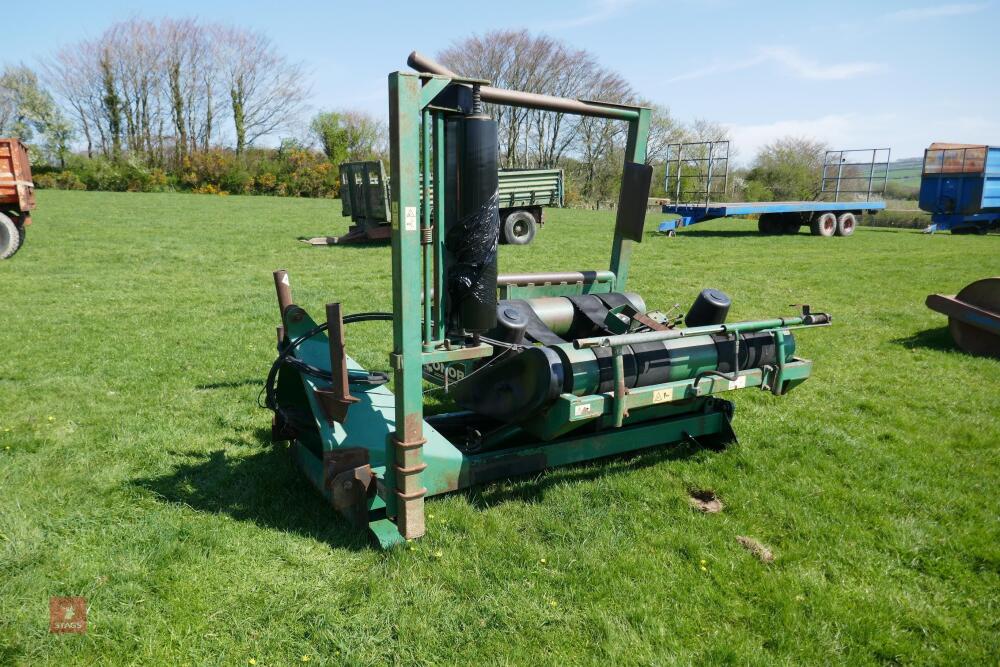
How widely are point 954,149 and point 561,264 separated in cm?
1690

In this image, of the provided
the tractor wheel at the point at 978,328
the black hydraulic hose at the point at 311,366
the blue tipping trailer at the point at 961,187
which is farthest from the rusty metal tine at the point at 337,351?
the blue tipping trailer at the point at 961,187

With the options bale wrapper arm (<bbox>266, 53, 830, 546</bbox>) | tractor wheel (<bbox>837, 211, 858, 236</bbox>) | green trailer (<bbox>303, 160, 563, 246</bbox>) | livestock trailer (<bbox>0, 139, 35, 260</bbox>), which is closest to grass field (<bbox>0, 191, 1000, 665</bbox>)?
bale wrapper arm (<bbox>266, 53, 830, 546</bbox>)

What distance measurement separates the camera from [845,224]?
20.5 m

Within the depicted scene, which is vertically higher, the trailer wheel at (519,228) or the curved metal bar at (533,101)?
the curved metal bar at (533,101)

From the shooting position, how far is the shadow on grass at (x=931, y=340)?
750 centimetres

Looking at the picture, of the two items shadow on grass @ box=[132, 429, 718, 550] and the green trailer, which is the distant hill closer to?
the green trailer

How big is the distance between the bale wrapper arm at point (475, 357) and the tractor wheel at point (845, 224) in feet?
60.4

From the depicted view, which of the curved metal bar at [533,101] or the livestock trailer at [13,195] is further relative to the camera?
the livestock trailer at [13,195]

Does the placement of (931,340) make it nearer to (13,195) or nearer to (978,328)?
(978,328)

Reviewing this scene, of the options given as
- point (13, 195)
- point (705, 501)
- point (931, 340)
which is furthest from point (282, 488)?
point (13, 195)

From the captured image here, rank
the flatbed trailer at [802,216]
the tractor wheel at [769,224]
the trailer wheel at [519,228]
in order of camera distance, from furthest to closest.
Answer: the tractor wheel at [769,224] → the flatbed trailer at [802,216] → the trailer wheel at [519,228]

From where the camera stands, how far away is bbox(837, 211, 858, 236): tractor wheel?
806 inches

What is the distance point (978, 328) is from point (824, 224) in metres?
14.0

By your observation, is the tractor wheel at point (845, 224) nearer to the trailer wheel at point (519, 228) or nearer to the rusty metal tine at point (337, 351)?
the trailer wheel at point (519, 228)
